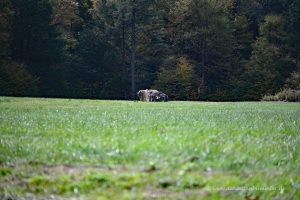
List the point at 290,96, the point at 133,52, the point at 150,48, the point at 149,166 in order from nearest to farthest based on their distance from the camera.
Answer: the point at 149,166 → the point at 290,96 → the point at 133,52 → the point at 150,48

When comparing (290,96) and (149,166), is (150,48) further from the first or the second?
(149,166)

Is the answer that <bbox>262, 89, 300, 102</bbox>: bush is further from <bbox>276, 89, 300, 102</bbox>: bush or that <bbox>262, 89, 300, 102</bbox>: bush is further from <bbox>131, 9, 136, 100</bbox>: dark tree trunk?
<bbox>131, 9, 136, 100</bbox>: dark tree trunk

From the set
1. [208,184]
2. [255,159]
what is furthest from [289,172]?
[208,184]

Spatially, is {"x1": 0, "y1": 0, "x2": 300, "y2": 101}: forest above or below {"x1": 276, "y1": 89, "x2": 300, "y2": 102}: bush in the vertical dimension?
above

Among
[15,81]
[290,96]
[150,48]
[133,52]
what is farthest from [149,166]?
[150,48]

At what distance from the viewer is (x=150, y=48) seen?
58656 millimetres

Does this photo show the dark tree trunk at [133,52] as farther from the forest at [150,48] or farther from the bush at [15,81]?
the bush at [15,81]

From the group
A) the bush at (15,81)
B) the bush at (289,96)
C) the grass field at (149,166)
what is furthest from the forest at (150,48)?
the grass field at (149,166)

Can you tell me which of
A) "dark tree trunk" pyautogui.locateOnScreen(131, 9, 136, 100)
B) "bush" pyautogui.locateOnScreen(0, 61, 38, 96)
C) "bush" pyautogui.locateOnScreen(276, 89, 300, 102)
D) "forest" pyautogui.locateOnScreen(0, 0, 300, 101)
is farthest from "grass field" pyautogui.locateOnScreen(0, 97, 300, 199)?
"dark tree trunk" pyautogui.locateOnScreen(131, 9, 136, 100)

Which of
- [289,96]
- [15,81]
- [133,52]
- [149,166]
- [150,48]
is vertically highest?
[150,48]

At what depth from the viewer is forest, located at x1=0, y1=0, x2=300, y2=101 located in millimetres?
51688

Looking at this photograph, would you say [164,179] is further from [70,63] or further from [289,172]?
[70,63]

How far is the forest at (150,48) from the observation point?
51688 millimetres

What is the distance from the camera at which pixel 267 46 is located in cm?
5381
